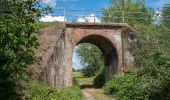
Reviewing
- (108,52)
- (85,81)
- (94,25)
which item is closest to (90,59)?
(85,81)

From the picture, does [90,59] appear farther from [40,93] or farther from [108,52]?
[40,93]

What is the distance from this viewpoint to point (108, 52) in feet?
120

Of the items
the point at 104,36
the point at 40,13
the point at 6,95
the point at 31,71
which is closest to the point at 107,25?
the point at 104,36

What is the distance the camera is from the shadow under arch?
34372 mm

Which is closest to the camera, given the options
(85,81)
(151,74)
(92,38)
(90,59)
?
(151,74)

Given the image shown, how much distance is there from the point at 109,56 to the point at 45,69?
1296 centimetres

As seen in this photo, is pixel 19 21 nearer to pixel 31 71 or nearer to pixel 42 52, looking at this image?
pixel 31 71

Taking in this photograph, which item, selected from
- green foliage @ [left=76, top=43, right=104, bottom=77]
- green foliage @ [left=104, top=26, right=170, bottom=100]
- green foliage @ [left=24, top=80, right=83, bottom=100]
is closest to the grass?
green foliage @ [left=76, top=43, right=104, bottom=77]

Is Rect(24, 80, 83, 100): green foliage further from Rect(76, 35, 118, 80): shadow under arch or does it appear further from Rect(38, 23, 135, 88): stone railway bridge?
Rect(76, 35, 118, 80): shadow under arch

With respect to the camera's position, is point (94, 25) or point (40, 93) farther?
point (94, 25)

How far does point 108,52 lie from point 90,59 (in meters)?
20.8

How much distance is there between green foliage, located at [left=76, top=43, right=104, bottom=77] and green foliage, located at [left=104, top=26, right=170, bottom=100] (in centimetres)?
2720

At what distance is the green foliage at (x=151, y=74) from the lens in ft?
70.6

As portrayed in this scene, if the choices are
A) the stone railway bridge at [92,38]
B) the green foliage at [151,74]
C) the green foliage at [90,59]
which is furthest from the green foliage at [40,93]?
the green foliage at [90,59]
